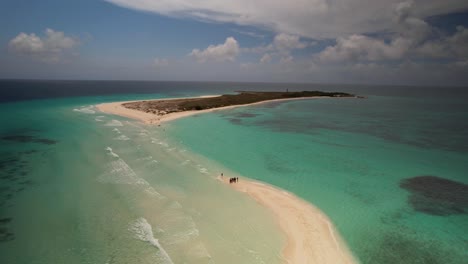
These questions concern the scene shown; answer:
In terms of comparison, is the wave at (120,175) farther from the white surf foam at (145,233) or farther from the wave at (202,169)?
the white surf foam at (145,233)

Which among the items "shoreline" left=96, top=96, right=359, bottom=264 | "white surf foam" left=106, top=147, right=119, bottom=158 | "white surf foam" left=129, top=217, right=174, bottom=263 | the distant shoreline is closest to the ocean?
"white surf foam" left=129, top=217, right=174, bottom=263

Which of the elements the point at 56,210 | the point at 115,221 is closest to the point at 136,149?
the point at 56,210

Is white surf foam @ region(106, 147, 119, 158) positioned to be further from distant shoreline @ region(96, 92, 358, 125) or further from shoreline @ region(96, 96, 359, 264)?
distant shoreline @ region(96, 92, 358, 125)

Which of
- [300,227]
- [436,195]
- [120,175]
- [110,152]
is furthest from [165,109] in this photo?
[436,195]

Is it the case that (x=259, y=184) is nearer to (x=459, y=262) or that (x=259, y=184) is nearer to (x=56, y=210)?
(x=459, y=262)

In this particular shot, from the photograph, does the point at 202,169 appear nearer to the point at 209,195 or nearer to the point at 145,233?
the point at 209,195

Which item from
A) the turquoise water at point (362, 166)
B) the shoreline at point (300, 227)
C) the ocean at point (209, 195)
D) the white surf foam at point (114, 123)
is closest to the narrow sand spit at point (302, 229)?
the shoreline at point (300, 227)
